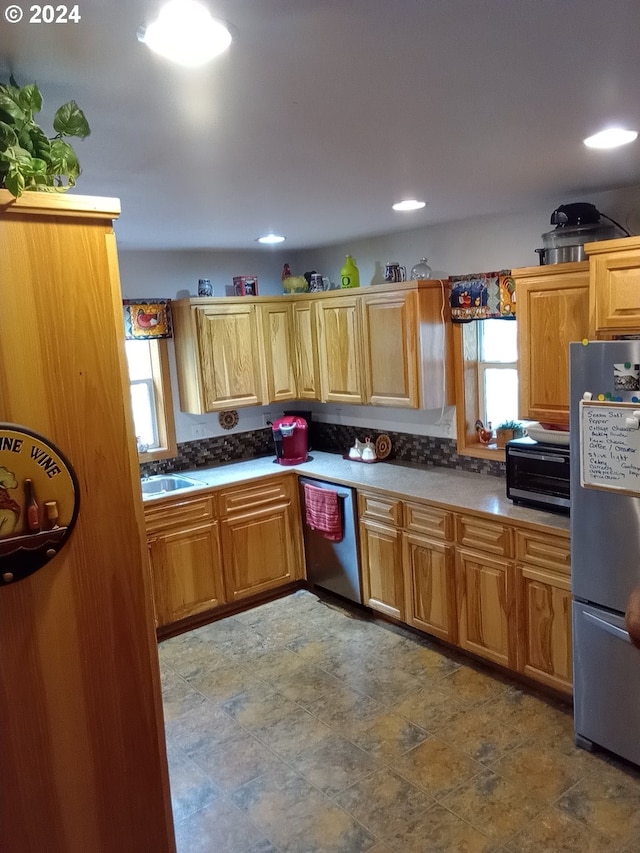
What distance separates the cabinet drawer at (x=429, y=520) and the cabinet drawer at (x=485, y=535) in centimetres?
7

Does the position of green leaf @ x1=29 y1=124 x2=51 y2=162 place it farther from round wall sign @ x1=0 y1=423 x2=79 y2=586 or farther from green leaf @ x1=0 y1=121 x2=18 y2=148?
round wall sign @ x1=0 y1=423 x2=79 y2=586

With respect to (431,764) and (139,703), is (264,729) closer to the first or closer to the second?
(431,764)

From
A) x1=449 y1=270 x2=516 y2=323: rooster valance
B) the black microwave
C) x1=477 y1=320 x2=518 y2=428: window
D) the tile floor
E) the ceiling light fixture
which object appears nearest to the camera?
the ceiling light fixture

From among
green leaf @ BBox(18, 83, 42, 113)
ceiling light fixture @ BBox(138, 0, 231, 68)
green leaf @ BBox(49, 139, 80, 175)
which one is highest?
ceiling light fixture @ BBox(138, 0, 231, 68)

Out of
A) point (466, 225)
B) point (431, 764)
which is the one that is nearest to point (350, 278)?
point (466, 225)

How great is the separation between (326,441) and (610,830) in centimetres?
315

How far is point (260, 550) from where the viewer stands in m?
4.34

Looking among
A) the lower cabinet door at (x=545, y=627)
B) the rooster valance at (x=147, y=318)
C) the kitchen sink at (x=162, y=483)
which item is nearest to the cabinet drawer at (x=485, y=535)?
the lower cabinet door at (x=545, y=627)

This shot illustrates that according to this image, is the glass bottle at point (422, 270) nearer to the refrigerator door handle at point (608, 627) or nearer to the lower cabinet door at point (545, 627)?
the lower cabinet door at point (545, 627)

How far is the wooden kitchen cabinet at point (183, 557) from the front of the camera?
389cm

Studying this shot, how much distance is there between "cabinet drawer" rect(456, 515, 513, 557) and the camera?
3.20 m

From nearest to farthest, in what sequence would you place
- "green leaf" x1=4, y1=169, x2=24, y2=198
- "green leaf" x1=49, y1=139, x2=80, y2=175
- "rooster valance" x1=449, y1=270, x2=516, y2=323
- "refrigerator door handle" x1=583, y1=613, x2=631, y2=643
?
"green leaf" x1=4, y1=169, x2=24, y2=198 < "green leaf" x1=49, y1=139, x2=80, y2=175 < "refrigerator door handle" x1=583, y1=613, x2=631, y2=643 < "rooster valance" x1=449, y1=270, x2=516, y2=323

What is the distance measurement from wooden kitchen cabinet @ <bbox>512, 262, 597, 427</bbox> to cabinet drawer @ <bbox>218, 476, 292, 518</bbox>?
175 centimetres

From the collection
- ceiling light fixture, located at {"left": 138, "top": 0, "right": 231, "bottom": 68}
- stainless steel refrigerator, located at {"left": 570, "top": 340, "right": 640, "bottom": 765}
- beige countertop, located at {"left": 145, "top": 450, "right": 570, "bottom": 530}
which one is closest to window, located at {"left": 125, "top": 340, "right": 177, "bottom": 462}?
beige countertop, located at {"left": 145, "top": 450, "right": 570, "bottom": 530}
